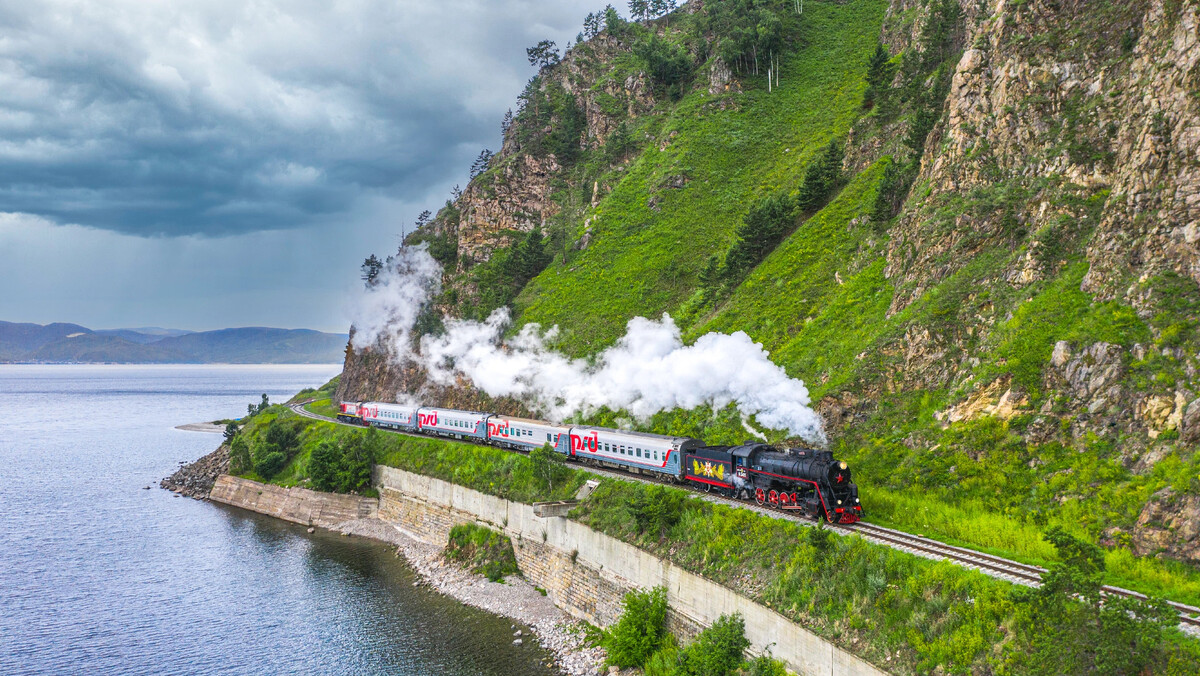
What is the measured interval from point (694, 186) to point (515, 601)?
59684 millimetres

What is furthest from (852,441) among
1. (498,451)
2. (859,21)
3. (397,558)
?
(859,21)

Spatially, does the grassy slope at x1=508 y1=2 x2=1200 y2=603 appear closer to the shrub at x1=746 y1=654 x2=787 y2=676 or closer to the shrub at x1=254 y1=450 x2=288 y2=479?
the shrub at x1=746 y1=654 x2=787 y2=676

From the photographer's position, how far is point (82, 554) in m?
48.9

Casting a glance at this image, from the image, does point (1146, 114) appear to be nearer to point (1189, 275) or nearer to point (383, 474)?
point (1189, 275)

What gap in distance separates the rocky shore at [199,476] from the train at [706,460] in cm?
3275

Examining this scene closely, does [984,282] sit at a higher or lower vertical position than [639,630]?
higher

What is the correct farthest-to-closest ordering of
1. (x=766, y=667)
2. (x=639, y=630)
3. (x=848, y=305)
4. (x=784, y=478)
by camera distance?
(x=848, y=305)
(x=639, y=630)
(x=784, y=478)
(x=766, y=667)

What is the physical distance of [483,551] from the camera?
43.4 meters

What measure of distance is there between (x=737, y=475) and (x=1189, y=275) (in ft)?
66.5

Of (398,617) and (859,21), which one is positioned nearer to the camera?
(398,617)

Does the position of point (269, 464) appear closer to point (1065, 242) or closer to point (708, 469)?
point (708, 469)

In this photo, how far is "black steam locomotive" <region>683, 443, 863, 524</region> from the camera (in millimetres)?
26844

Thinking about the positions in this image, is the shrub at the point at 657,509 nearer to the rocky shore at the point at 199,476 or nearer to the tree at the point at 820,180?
the tree at the point at 820,180

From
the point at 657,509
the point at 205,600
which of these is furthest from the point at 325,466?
the point at 657,509
